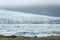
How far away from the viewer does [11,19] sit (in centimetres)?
305

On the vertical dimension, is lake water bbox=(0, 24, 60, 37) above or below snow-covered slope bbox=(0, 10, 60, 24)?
below

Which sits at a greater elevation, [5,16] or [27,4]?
[27,4]

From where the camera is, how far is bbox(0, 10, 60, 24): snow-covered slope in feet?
9.96

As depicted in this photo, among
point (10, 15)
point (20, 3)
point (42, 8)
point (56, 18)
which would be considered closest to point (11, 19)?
point (10, 15)

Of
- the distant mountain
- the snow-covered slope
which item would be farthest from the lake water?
the distant mountain

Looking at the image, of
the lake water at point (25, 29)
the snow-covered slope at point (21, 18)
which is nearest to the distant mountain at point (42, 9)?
the snow-covered slope at point (21, 18)

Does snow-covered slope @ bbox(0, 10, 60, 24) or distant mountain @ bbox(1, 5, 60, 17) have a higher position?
distant mountain @ bbox(1, 5, 60, 17)

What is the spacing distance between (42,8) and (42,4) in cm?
8

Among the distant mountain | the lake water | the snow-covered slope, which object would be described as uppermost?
the distant mountain

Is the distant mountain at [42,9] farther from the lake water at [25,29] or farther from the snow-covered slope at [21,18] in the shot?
the lake water at [25,29]

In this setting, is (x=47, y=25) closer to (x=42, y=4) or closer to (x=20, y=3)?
(x=42, y=4)

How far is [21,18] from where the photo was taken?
3041mm

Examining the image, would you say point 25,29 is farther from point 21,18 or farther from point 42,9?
point 42,9

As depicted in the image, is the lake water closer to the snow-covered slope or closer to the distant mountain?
the snow-covered slope
